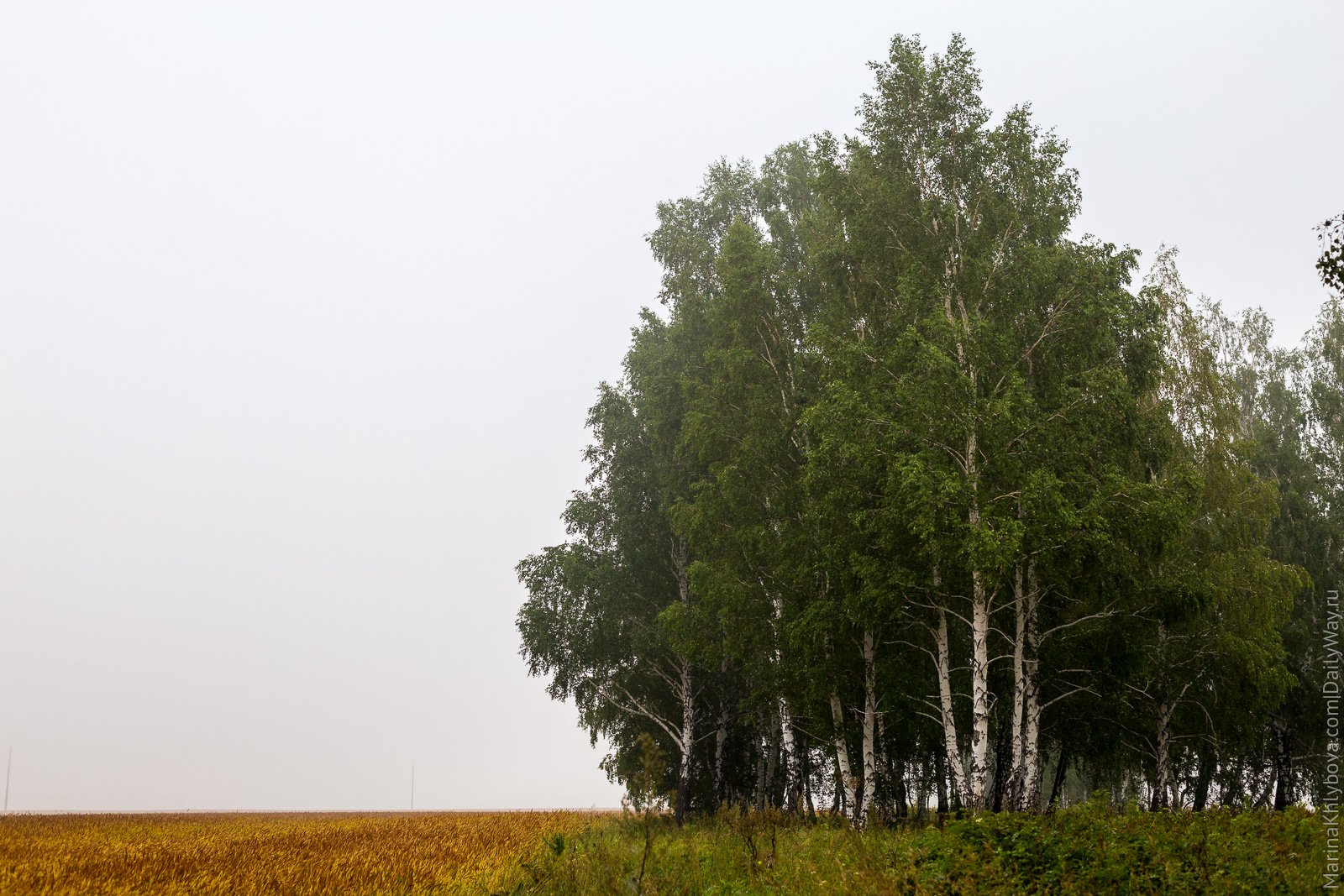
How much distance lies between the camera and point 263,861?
Result: 11.9 metres

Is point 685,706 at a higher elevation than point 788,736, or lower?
higher

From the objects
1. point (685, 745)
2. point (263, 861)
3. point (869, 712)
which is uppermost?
point (869, 712)

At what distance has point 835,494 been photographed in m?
15.4

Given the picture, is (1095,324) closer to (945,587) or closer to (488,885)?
(945,587)

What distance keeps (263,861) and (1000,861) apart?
9399 millimetres

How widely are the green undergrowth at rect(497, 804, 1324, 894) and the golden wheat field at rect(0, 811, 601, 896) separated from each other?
134cm

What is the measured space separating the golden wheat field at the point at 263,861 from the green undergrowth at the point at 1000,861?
4.39 feet

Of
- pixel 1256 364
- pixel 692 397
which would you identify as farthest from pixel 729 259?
pixel 1256 364

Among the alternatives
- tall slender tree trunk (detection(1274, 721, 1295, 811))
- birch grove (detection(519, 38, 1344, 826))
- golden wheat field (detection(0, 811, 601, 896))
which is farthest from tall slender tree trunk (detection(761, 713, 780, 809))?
tall slender tree trunk (detection(1274, 721, 1295, 811))

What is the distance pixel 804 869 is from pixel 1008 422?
813cm

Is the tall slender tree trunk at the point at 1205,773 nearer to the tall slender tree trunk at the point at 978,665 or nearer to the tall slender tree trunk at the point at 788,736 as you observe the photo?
the tall slender tree trunk at the point at 788,736

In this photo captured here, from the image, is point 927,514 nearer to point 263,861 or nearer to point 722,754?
point 263,861

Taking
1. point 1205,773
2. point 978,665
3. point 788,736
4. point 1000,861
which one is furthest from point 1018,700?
point 1205,773

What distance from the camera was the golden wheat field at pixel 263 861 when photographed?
9.74 m
